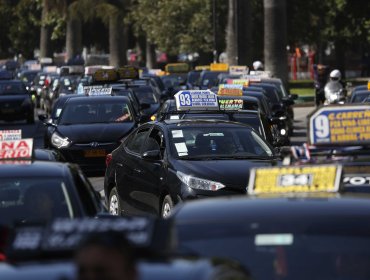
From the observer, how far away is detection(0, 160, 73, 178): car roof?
9.88 m

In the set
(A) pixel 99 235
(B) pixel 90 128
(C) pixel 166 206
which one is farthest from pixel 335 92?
(A) pixel 99 235

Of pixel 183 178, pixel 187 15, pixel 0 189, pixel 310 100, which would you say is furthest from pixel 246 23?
pixel 0 189

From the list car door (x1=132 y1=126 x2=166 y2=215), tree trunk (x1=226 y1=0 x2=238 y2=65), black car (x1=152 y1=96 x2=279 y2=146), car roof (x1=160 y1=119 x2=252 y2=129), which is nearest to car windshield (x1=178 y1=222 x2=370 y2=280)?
car door (x1=132 y1=126 x2=166 y2=215)

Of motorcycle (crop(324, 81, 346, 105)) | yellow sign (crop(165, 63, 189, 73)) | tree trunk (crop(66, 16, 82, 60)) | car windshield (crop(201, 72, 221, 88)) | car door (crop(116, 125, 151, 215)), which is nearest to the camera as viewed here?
car door (crop(116, 125, 151, 215))

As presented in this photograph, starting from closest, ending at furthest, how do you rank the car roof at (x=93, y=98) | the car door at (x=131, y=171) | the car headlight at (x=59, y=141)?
the car door at (x=131, y=171) → the car headlight at (x=59, y=141) → the car roof at (x=93, y=98)

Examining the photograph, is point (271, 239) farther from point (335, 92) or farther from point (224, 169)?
point (335, 92)

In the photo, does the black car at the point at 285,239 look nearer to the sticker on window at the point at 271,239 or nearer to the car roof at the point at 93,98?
the sticker on window at the point at 271,239

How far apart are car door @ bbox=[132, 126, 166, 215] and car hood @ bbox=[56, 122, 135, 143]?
7.56 m

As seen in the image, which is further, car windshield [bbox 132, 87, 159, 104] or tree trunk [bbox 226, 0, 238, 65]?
tree trunk [bbox 226, 0, 238, 65]

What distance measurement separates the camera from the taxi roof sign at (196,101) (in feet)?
69.4

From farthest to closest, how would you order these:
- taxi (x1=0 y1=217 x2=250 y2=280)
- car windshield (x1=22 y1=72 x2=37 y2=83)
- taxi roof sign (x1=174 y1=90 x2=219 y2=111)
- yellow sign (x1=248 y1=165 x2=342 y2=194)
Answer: car windshield (x1=22 y1=72 x2=37 y2=83) → taxi roof sign (x1=174 y1=90 x2=219 y2=111) → yellow sign (x1=248 y1=165 x2=342 y2=194) → taxi (x1=0 y1=217 x2=250 y2=280)

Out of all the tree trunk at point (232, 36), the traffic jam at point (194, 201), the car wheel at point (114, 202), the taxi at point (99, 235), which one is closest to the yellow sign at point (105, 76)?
the traffic jam at point (194, 201)

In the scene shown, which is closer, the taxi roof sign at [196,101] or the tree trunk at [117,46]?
the taxi roof sign at [196,101]

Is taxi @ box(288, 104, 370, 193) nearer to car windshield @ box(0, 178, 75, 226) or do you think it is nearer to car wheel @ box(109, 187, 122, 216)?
car windshield @ box(0, 178, 75, 226)
